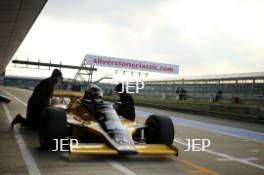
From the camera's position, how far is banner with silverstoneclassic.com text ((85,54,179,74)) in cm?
5097

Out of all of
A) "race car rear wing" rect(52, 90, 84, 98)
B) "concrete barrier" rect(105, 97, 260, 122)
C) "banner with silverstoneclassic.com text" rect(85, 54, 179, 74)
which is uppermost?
"banner with silverstoneclassic.com text" rect(85, 54, 179, 74)

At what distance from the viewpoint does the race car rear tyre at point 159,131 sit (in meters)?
8.12

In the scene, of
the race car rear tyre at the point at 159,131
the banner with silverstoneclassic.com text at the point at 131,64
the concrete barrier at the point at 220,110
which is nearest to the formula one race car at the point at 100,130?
the race car rear tyre at the point at 159,131

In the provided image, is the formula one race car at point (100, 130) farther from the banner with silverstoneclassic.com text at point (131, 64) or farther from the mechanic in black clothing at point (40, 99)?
the banner with silverstoneclassic.com text at point (131, 64)

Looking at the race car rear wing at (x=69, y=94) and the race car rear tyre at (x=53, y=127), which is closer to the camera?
the race car rear tyre at (x=53, y=127)

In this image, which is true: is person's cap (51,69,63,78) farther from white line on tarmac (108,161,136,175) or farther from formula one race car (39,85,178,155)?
white line on tarmac (108,161,136,175)

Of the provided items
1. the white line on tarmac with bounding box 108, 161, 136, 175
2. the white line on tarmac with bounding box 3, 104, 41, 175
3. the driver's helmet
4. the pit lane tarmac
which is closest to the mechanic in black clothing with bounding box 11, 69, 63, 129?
the white line on tarmac with bounding box 3, 104, 41, 175

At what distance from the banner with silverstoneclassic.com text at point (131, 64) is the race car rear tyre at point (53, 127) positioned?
40640mm

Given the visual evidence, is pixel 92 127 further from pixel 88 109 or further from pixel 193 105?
pixel 193 105

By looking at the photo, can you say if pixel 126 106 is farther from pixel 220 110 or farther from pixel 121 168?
pixel 220 110

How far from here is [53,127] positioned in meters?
7.58

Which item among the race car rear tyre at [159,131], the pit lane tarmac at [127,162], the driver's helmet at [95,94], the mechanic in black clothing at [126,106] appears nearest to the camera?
the pit lane tarmac at [127,162]

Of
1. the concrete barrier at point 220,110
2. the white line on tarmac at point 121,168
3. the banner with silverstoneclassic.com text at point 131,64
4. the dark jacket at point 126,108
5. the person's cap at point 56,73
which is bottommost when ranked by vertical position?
the white line on tarmac at point 121,168

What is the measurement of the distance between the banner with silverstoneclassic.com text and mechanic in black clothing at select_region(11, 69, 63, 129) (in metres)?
37.0
